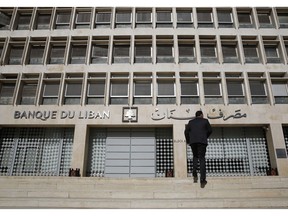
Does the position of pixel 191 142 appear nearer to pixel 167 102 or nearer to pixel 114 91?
pixel 167 102

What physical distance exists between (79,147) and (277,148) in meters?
11.4

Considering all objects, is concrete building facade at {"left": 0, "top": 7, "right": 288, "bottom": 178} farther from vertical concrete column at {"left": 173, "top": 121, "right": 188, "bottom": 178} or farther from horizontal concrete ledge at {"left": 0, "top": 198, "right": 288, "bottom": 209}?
horizontal concrete ledge at {"left": 0, "top": 198, "right": 288, "bottom": 209}

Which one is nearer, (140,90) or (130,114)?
(130,114)

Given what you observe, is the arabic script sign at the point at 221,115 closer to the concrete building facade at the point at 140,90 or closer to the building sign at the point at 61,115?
the concrete building facade at the point at 140,90

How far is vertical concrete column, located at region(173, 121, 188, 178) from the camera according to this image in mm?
15062

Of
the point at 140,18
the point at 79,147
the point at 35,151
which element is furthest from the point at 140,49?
the point at 35,151

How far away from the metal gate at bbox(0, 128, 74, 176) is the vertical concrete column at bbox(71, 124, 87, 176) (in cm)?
90

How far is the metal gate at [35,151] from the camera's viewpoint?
1591 centimetres

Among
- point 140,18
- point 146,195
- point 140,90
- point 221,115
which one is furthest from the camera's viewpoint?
point 140,18

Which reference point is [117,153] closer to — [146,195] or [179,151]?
[179,151]

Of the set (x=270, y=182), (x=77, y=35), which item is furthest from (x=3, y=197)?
(x=77, y=35)

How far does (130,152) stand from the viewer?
1641cm

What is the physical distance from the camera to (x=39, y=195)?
25.2 feet

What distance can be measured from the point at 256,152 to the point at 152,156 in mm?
6270
